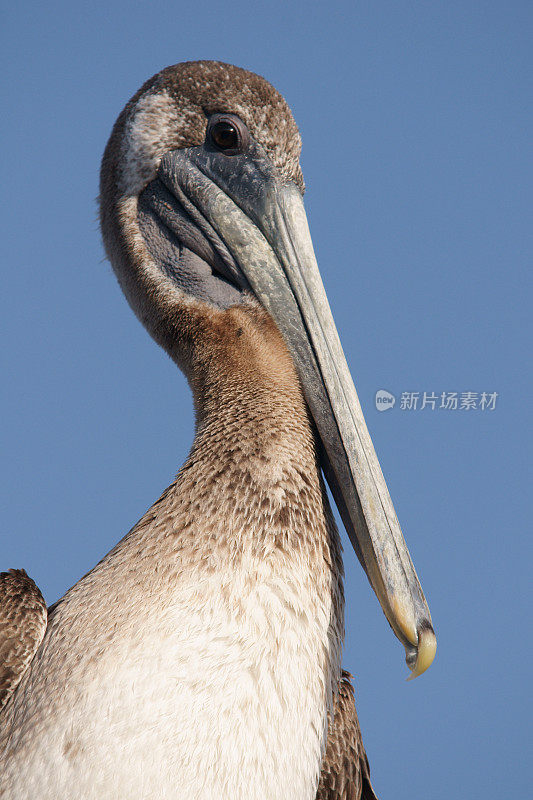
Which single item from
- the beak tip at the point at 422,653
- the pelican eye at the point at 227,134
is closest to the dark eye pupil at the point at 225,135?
the pelican eye at the point at 227,134

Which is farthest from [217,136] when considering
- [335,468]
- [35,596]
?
[35,596]

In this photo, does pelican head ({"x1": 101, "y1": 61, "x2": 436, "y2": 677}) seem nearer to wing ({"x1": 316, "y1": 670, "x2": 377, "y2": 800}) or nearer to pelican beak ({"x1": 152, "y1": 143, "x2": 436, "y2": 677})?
pelican beak ({"x1": 152, "y1": 143, "x2": 436, "y2": 677})

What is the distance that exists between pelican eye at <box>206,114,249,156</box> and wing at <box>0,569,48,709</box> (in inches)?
66.1

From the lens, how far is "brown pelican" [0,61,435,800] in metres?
1.96

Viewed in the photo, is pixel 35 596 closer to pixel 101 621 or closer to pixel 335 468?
pixel 101 621

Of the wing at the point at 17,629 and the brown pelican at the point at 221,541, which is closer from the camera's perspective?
the brown pelican at the point at 221,541

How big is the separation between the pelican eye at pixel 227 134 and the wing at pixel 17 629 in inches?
66.1

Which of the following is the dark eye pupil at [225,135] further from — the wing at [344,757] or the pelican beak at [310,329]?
the wing at [344,757]

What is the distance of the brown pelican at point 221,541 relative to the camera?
1957 millimetres

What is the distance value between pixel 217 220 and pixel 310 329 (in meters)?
0.56

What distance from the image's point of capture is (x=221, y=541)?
2135mm

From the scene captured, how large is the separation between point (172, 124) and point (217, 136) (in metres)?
0.18

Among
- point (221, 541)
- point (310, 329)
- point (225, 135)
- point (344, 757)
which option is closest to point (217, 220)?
point (225, 135)

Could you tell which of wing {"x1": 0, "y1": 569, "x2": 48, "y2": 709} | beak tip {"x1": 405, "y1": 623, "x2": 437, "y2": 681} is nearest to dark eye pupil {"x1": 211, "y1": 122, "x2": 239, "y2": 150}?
wing {"x1": 0, "y1": 569, "x2": 48, "y2": 709}
